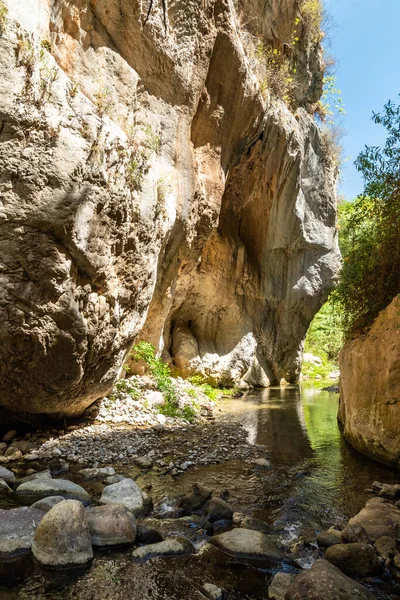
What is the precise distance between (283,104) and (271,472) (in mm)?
13552

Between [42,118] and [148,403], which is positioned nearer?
[42,118]

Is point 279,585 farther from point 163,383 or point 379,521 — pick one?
point 163,383

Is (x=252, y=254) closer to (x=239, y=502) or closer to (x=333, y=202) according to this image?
(x=333, y=202)

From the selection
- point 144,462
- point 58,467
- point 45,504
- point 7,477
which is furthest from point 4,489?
point 144,462

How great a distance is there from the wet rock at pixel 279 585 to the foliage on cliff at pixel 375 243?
5.27 m

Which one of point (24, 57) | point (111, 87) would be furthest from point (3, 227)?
point (111, 87)

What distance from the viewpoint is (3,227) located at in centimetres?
550

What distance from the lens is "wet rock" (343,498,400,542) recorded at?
4.00m

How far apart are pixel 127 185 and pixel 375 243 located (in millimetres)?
4514

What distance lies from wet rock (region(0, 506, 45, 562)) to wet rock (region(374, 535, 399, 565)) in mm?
2968

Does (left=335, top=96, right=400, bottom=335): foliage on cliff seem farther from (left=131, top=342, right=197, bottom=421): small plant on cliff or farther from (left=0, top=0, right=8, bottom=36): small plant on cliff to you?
(left=0, top=0, right=8, bottom=36): small plant on cliff

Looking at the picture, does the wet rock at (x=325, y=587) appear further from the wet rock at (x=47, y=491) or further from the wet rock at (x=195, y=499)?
the wet rock at (x=47, y=491)

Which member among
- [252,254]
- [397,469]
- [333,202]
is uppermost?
[333,202]

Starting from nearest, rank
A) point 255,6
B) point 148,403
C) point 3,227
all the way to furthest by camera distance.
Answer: point 3,227 → point 148,403 → point 255,6
